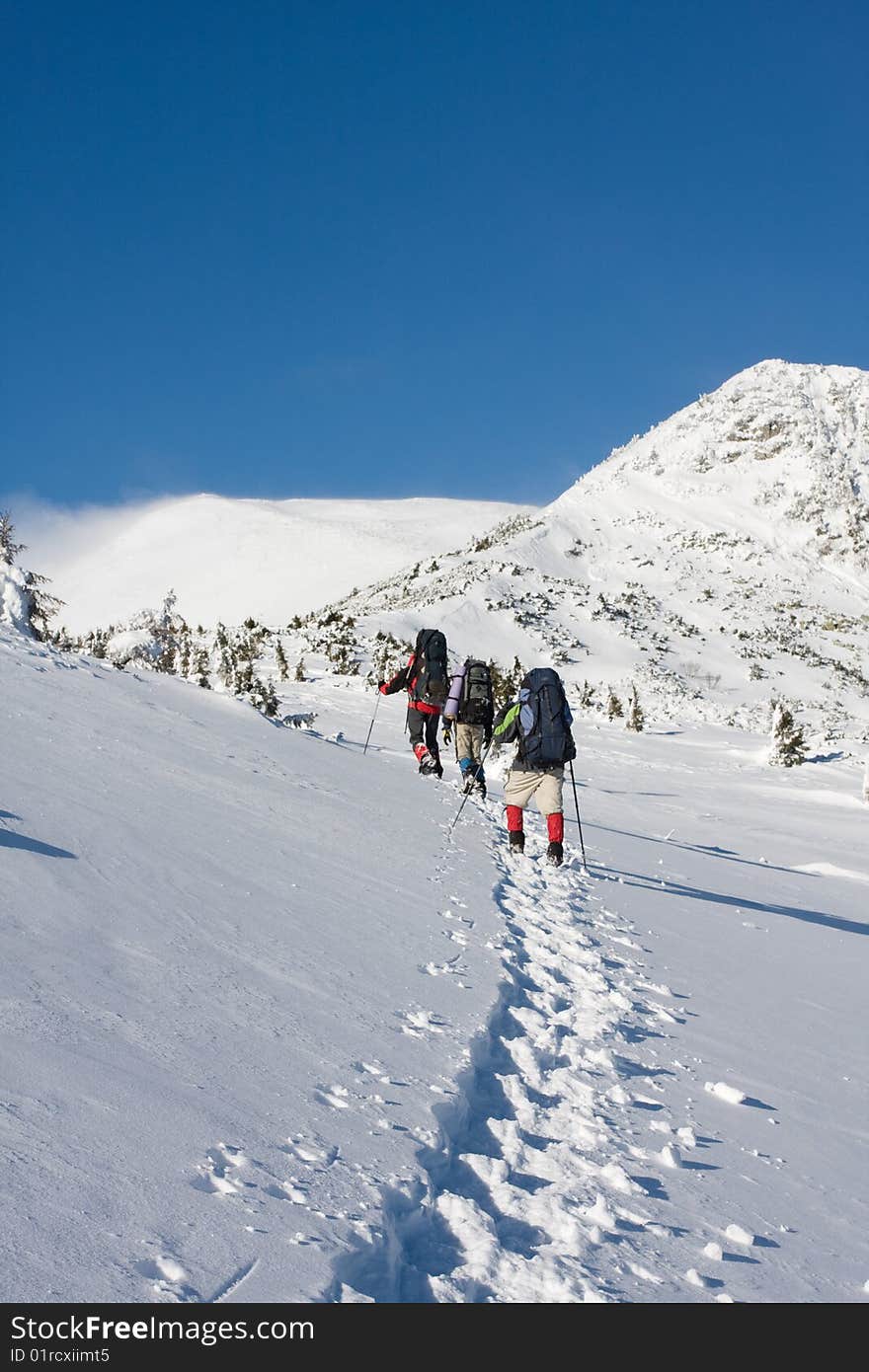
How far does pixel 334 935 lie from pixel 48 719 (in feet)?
12.8

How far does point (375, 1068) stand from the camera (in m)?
2.92

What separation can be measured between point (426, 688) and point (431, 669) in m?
0.25

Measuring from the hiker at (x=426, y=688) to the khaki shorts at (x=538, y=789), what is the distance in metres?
3.27

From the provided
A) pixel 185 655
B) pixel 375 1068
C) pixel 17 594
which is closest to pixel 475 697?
pixel 17 594

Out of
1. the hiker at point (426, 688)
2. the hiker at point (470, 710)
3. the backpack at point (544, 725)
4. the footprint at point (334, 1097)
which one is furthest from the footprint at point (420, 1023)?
the hiker at point (426, 688)

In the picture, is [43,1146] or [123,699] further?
[123,699]

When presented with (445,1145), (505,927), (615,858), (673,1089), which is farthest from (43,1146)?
(615,858)

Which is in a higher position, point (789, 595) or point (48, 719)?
point (789, 595)

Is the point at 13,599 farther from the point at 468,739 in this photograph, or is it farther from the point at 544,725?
the point at 544,725

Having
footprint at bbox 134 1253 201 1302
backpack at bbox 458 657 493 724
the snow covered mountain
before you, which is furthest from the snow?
the snow covered mountain

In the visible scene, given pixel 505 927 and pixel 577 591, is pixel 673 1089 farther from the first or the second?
pixel 577 591

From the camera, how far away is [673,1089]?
3.36 meters

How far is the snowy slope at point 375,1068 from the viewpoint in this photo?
1949mm

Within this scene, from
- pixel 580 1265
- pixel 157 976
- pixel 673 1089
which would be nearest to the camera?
pixel 580 1265
